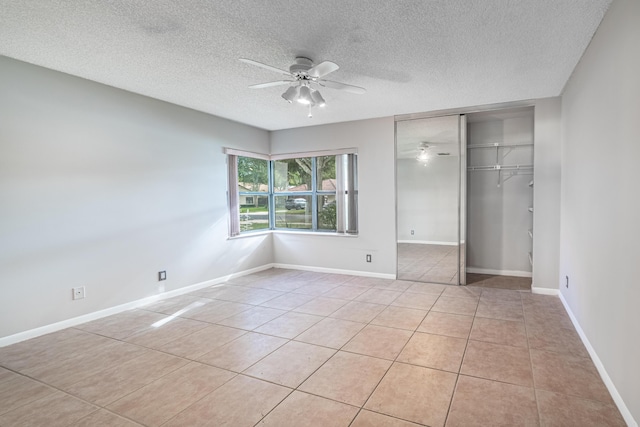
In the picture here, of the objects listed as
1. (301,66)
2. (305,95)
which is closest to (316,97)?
(305,95)

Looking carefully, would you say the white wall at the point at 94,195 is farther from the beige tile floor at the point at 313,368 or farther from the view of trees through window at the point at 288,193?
the view of trees through window at the point at 288,193

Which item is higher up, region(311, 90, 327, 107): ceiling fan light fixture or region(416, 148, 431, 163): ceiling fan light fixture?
region(311, 90, 327, 107): ceiling fan light fixture

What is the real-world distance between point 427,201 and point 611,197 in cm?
317

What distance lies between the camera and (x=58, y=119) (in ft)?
10.8

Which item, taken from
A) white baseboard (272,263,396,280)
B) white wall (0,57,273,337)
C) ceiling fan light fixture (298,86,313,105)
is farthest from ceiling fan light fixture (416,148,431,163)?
white wall (0,57,273,337)

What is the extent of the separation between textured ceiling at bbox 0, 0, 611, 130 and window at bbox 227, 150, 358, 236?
1.77 metres

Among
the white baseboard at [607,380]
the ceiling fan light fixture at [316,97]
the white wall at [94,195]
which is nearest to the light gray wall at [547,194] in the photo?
the white baseboard at [607,380]

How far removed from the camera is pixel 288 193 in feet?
20.2

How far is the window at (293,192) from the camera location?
5.46 meters

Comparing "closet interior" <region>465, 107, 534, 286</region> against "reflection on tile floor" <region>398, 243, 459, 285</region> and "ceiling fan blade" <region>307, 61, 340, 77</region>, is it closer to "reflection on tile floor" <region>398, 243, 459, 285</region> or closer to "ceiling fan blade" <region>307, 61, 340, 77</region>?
"reflection on tile floor" <region>398, 243, 459, 285</region>

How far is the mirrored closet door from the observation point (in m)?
4.88

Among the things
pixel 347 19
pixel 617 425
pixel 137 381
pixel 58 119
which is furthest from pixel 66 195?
pixel 617 425

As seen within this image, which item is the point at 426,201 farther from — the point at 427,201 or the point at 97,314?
the point at 97,314

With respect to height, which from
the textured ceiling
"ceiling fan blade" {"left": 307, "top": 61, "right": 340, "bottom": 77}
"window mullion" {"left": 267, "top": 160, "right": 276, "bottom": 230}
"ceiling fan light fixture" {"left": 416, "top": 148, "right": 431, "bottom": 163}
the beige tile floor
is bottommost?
the beige tile floor
